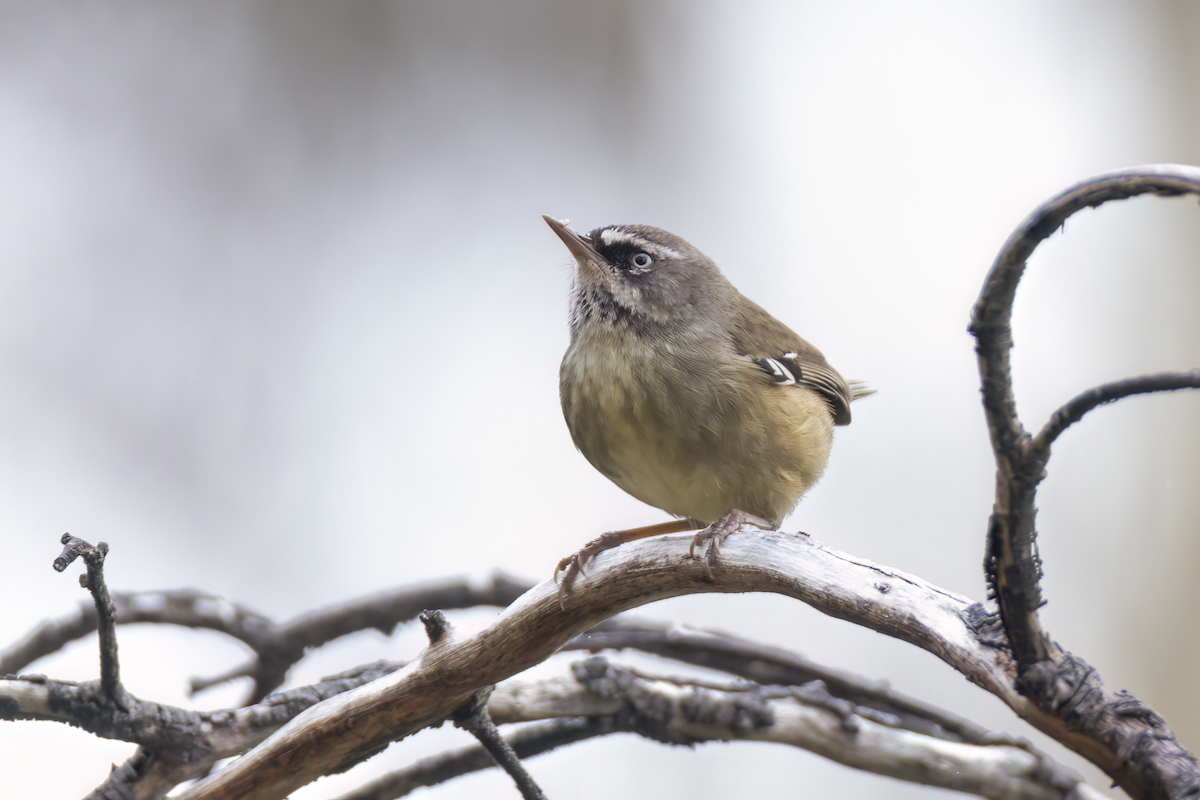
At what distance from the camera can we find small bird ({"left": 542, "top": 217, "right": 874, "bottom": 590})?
4.12 ft

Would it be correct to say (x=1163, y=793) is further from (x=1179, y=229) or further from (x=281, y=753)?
(x=1179, y=229)

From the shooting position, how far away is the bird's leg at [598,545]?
1.02 metres

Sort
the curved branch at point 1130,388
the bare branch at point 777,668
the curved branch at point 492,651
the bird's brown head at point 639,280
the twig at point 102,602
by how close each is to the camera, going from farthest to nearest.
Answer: the bare branch at point 777,668, the bird's brown head at point 639,280, the curved branch at point 492,651, the twig at point 102,602, the curved branch at point 1130,388

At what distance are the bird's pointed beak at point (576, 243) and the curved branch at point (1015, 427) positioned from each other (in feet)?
3.13

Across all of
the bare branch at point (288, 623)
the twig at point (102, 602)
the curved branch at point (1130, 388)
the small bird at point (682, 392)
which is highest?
the small bird at point (682, 392)

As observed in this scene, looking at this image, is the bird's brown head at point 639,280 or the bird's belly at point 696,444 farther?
the bird's brown head at point 639,280

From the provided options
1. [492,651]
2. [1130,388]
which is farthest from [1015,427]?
[492,651]

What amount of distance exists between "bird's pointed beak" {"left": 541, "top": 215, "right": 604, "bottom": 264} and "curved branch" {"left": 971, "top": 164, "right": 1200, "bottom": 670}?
954mm

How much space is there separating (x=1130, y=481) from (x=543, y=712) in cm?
205

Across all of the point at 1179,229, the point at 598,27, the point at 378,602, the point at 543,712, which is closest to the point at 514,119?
the point at 598,27

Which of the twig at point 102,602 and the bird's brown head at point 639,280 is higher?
the bird's brown head at point 639,280

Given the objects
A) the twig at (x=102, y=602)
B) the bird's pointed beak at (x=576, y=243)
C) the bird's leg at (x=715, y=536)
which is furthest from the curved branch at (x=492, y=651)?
the bird's pointed beak at (x=576, y=243)

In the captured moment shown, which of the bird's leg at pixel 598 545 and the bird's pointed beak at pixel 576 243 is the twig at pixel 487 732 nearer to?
the bird's leg at pixel 598 545

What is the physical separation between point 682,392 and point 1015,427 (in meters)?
0.68
